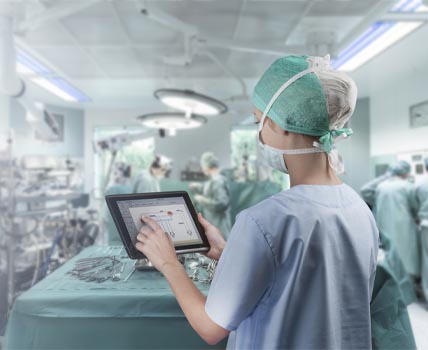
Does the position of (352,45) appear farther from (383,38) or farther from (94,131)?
(94,131)

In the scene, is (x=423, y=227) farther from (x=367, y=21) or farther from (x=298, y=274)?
(x=298, y=274)

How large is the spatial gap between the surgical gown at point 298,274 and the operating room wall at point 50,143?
3.99 ft

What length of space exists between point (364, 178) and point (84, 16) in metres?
1.97

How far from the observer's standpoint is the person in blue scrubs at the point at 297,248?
1.79 ft

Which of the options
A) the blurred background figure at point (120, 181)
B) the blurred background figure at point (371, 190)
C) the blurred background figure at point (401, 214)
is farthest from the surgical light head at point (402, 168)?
the blurred background figure at point (120, 181)

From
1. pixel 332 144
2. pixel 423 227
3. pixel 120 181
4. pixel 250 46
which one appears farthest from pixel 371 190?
pixel 332 144

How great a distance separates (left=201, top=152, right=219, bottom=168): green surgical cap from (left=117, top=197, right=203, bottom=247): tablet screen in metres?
2.23

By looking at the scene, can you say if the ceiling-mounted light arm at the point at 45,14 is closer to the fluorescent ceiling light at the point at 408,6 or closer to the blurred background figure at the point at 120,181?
the blurred background figure at the point at 120,181

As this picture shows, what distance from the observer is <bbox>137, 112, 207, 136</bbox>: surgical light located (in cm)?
188

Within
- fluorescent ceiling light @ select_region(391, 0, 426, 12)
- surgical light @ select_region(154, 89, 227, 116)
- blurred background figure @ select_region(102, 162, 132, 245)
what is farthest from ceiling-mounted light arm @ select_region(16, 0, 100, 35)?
fluorescent ceiling light @ select_region(391, 0, 426, 12)

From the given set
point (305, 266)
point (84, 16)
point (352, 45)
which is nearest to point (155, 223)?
point (305, 266)

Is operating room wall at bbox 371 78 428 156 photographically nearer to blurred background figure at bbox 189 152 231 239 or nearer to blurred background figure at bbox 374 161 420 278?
blurred background figure at bbox 374 161 420 278

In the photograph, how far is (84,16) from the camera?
215 cm

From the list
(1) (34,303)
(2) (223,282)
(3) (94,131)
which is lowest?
(1) (34,303)
